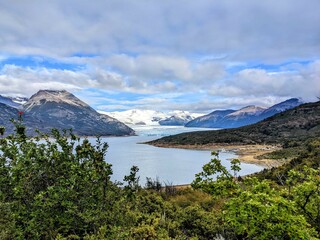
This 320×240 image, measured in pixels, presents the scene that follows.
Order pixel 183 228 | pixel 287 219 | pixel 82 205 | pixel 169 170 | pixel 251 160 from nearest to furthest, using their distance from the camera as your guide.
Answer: pixel 287 219 < pixel 82 205 < pixel 183 228 < pixel 169 170 < pixel 251 160

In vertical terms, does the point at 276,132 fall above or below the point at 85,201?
above

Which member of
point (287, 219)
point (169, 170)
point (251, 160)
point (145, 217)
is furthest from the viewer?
point (251, 160)

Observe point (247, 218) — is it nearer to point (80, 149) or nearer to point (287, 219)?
point (287, 219)

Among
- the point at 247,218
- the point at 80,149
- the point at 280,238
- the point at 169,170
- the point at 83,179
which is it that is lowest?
the point at 169,170

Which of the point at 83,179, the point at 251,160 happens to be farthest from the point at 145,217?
the point at 251,160

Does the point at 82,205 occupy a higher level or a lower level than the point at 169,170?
higher

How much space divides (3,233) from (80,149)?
2778 millimetres

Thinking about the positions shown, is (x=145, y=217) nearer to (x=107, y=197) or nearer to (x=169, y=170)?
(x=107, y=197)

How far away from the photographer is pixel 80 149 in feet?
27.8

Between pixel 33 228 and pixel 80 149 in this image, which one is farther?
pixel 80 149

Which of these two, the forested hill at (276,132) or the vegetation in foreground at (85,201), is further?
the forested hill at (276,132)

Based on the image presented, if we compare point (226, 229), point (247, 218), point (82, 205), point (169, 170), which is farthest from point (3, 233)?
point (169, 170)

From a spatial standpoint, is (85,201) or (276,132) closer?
(85,201)

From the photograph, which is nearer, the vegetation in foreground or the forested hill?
the vegetation in foreground
